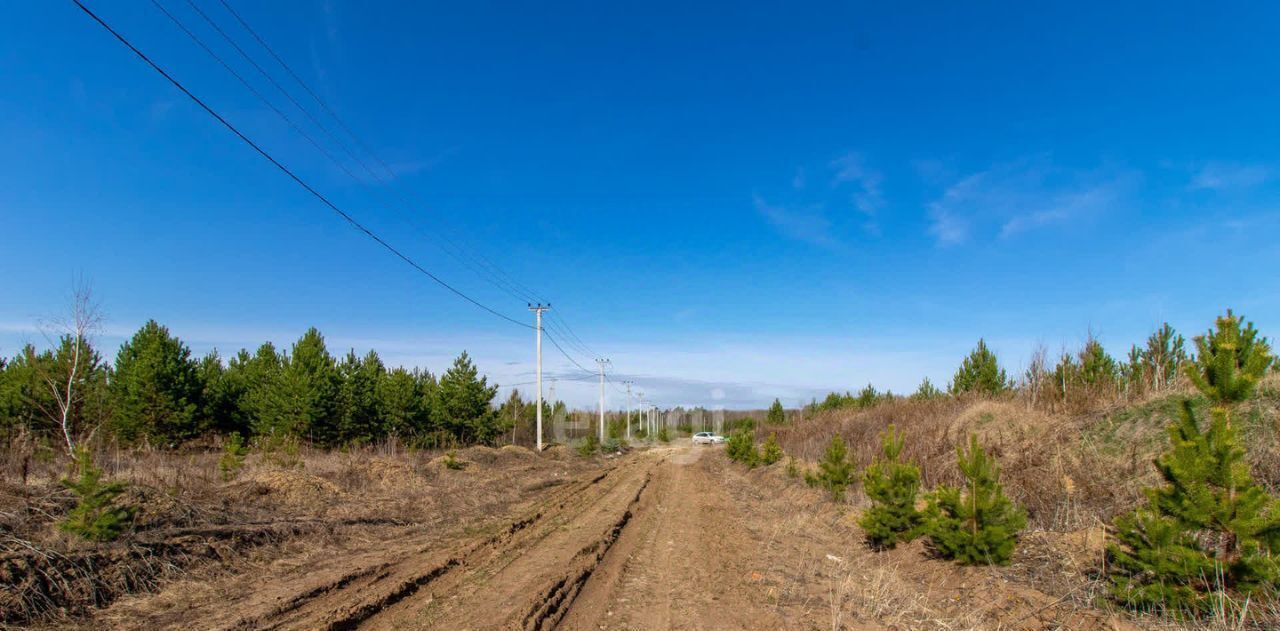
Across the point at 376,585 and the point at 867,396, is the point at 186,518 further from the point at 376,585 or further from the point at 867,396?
the point at 867,396

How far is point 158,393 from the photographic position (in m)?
33.9

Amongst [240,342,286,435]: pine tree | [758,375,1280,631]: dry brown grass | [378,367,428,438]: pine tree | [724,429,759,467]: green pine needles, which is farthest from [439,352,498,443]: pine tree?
[758,375,1280,631]: dry brown grass

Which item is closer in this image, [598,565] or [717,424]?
[598,565]

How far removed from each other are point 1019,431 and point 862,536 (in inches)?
218

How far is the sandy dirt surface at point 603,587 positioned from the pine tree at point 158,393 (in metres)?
31.4

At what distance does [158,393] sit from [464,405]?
17046mm

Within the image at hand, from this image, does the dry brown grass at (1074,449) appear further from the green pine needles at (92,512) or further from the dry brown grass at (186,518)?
the green pine needles at (92,512)

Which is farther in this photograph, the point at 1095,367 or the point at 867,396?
the point at 867,396

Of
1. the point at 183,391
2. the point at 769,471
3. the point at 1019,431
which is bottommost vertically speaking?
the point at 769,471

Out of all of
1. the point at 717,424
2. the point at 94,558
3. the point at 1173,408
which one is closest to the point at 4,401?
the point at 94,558

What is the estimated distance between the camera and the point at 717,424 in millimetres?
112062

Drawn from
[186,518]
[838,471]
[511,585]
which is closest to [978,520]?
[511,585]

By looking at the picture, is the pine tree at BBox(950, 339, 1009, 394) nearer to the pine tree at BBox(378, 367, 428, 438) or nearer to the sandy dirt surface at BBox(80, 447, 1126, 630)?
the sandy dirt surface at BBox(80, 447, 1126, 630)

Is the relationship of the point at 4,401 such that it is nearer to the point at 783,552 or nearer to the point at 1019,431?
the point at 783,552
